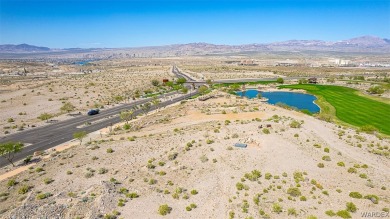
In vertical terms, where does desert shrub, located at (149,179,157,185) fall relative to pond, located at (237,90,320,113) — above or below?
above

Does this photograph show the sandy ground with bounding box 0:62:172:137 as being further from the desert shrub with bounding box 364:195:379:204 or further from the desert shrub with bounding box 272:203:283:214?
the desert shrub with bounding box 364:195:379:204

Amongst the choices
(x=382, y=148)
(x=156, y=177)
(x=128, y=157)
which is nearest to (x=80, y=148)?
(x=128, y=157)

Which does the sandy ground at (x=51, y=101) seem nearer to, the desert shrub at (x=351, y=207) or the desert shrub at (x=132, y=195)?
the desert shrub at (x=132, y=195)

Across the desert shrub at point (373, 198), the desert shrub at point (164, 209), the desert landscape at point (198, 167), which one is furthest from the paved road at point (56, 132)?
the desert shrub at point (373, 198)

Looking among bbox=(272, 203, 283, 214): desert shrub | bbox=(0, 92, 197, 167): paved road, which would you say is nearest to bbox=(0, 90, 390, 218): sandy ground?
bbox=(272, 203, 283, 214): desert shrub

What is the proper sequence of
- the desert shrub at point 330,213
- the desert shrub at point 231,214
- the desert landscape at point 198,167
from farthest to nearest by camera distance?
the desert landscape at point 198,167 < the desert shrub at point 330,213 < the desert shrub at point 231,214

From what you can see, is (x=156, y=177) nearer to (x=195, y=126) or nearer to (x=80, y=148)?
(x=80, y=148)

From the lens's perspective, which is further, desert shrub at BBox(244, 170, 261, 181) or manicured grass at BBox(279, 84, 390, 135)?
manicured grass at BBox(279, 84, 390, 135)
